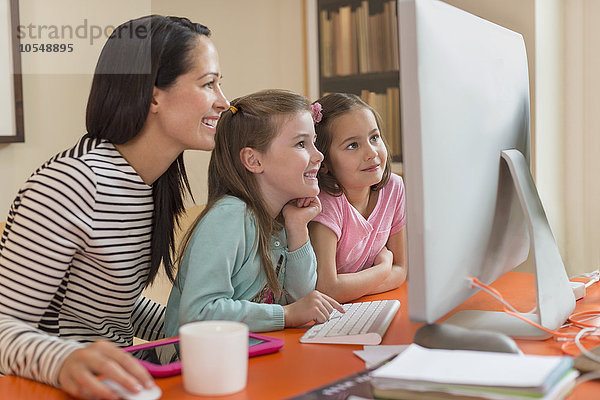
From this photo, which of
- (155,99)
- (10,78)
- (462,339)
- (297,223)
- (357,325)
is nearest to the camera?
(462,339)

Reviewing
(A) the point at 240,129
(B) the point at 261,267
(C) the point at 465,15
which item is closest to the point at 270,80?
(A) the point at 240,129

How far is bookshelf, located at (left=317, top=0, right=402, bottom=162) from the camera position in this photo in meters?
2.65

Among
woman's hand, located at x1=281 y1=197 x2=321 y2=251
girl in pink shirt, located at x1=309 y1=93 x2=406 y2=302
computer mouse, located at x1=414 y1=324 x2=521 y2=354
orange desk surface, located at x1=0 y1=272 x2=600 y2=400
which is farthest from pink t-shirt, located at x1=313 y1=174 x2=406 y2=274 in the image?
computer mouse, located at x1=414 y1=324 x2=521 y2=354

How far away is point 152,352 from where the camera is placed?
0.95 meters

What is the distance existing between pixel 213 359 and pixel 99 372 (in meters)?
0.13

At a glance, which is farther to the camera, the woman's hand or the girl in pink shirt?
the girl in pink shirt

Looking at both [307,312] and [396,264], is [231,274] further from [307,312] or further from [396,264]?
[396,264]

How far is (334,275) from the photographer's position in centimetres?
136

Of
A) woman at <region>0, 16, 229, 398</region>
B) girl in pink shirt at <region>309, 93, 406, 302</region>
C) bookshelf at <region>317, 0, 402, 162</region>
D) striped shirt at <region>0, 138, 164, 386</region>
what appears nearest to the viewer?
striped shirt at <region>0, 138, 164, 386</region>

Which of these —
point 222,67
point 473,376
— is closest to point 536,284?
point 473,376

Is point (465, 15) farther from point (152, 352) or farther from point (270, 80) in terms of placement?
point (270, 80)

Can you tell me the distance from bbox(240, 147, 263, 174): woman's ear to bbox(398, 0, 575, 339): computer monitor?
51 cm

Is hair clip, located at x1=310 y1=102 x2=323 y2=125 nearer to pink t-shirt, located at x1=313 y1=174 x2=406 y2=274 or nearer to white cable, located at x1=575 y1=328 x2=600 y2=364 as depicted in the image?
pink t-shirt, located at x1=313 y1=174 x2=406 y2=274

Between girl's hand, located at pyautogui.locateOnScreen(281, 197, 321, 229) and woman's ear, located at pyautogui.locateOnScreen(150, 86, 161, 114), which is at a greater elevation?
woman's ear, located at pyautogui.locateOnScreen(150, 86, 161, 114)
